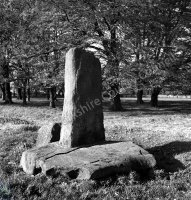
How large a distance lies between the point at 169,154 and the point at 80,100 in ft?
9.07

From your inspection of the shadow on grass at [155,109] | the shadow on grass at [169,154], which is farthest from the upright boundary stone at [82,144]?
the shadow on grass at [155,109]

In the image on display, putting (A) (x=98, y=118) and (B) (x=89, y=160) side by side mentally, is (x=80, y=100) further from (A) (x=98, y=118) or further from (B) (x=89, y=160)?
(B) (x=89, y=160)

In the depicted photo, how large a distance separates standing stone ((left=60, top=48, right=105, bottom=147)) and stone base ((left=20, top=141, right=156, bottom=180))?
1.20ft

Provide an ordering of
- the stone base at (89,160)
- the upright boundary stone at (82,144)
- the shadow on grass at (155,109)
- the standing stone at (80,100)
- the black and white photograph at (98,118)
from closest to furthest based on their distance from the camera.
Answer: the black and white photograph at (98,118)
the stone base at (89,160)
the upright boundary stone at (82,144)
the standing stone at (80,100)
the shadow on grass at (155,109)

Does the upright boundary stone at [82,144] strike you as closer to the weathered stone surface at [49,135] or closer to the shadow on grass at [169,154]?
the weathered stone surface at [49,135]

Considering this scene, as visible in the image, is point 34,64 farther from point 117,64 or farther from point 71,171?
point 71,171

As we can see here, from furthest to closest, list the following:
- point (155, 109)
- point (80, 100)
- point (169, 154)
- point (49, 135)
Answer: point (155, 109) < point (49, 135) < point (169, 154) < point (80, 100)

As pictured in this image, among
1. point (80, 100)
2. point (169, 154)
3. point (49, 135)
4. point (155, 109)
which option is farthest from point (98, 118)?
point (155, 109)

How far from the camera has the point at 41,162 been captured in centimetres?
511

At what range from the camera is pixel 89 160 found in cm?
504

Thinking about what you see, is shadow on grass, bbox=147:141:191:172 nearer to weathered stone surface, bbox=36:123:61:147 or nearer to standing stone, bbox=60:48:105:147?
standing stone, bbox=60:48:105:147

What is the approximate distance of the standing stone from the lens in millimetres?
6074

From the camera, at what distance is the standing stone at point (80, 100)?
6.07m

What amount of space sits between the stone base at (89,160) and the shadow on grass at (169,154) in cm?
51
